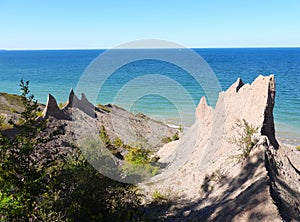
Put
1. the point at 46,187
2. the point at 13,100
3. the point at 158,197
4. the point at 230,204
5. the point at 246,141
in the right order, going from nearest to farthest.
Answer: the point at 230,204 < the point at 46,187 < the point at 246,141 < the point at 158,197 < the point at 13,100

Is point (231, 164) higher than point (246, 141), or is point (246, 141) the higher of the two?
point (246, 141)

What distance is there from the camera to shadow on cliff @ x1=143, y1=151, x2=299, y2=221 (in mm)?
9562

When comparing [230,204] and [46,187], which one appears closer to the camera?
[230,204]

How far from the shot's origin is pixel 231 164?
13.3 metres

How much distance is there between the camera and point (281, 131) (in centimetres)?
4081

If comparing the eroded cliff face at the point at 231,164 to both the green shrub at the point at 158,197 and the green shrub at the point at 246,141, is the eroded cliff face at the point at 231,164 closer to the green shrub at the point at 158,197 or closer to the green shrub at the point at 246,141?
the green shrub at the point at 246,141

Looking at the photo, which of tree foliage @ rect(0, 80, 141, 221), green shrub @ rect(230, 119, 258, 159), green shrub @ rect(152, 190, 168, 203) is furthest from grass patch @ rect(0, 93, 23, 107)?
green shrub @ rect(230, 119, 258, 159)

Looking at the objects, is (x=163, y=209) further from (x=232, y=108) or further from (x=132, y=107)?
(x=132, y=107)

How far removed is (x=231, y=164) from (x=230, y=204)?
10.7ft

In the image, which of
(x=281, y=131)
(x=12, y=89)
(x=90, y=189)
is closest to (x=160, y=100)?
(x=281, y=131)

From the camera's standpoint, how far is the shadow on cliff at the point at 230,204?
9.56 meters

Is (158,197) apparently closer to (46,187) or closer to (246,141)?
(246,141)

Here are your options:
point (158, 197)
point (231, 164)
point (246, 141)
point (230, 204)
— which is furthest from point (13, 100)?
point (230, 204)

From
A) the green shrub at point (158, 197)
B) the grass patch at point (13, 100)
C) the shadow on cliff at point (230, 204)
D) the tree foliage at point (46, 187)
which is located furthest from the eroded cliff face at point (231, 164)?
the grass patch at point (13, 100)
